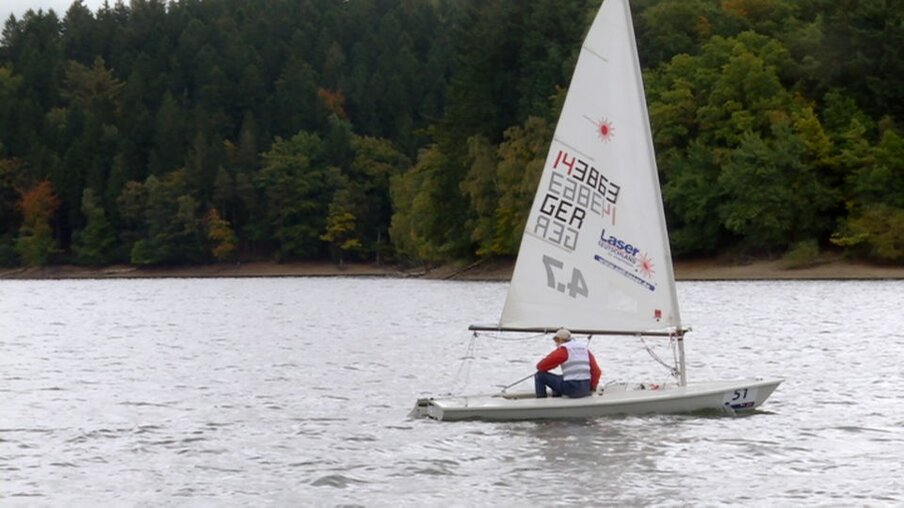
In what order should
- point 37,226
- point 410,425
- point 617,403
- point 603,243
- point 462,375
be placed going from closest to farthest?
1. point 617,403
2. point 603,243
3. point 410,425
4. point 462,375
5. point 37,226

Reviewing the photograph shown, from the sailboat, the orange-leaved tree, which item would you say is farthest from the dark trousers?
the orange-leaved tree

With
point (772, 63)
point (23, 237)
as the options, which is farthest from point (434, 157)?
point (23, 237)

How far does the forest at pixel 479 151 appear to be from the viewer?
99.1 m

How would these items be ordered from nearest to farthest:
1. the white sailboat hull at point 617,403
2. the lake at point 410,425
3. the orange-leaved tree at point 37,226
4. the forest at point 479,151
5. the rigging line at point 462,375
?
the lake at point 410,425, the white sailboat hull at point 617,403, the rigging line at point 462,375, the forest at point 479,151, the orange-leaved tree at point 37,226

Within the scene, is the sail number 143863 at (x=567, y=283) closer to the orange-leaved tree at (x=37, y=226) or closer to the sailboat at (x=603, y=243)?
the sailboat at (x=603, y=243)

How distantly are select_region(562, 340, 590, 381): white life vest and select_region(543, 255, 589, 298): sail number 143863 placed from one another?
1326 millimetres

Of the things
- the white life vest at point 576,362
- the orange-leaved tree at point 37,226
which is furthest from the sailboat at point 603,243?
the orange-leaved tree at point 37,226

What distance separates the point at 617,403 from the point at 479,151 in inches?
3552

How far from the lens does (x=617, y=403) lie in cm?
2817

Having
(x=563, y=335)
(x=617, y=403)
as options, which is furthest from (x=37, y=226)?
(x=617, y=403)

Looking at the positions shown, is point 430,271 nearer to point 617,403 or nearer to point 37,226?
point 37,226

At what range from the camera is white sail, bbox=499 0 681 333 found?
1130 inches

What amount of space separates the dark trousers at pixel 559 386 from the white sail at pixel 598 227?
1.09 m

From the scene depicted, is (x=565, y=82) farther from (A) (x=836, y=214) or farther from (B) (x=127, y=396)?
(B) (x=127, y=396)
